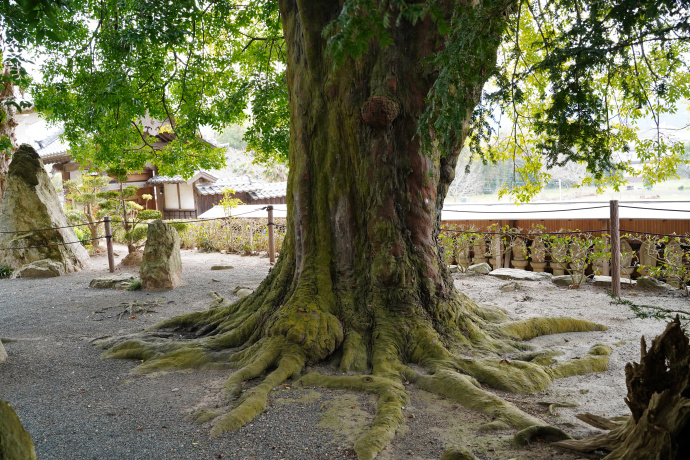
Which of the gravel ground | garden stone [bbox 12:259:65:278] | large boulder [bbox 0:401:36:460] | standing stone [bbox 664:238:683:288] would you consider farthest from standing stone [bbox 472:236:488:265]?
garden stone [bbox 12:259:65:278]

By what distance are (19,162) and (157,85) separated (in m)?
4.88

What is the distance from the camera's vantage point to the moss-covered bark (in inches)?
142

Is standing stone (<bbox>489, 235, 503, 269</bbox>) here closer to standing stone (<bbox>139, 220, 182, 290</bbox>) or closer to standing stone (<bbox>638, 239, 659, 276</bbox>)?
standing stone (<bbox>638, 239, 659, 276</bbox>)

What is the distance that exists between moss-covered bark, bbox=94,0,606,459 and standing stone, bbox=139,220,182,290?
10.5 ft

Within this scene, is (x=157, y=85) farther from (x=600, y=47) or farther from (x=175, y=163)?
(x=600, y=47)

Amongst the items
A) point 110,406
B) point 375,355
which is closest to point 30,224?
point 110,406

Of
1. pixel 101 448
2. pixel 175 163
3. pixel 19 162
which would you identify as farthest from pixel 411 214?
pixel 19 162

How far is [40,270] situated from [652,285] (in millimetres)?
10439

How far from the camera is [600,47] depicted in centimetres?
226

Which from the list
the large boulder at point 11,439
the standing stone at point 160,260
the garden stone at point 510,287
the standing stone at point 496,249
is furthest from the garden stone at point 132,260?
the large boulder at point 11,439

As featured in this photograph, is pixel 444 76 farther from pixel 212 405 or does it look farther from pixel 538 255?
pixel 538 255

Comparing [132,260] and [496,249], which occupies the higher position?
[496,249]

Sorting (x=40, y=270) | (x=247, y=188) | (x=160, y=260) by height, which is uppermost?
(x=247, y=188)

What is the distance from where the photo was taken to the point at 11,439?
1.71 meters
